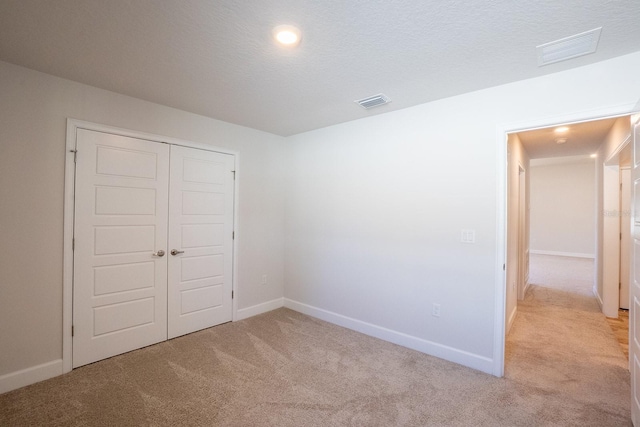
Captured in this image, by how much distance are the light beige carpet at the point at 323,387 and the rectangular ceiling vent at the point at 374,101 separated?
2.61 m

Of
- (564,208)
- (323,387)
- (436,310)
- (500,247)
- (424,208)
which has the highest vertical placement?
(564,208)

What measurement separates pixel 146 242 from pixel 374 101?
283 centimetres

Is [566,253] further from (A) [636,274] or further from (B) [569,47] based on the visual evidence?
(B) [569,47]

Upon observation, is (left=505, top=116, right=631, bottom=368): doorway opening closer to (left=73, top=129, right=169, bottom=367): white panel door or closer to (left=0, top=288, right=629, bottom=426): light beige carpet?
(left=0, top=288, right=629, bottom=426): light beige carpet

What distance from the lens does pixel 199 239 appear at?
356cm

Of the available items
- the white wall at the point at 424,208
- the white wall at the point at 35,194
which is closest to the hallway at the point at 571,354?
the white wall at the point at 424,208

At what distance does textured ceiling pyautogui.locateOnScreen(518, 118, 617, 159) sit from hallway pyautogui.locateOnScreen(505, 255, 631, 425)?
2376 mm

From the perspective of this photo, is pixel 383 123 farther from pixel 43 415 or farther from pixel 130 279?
→ pixel 43 415

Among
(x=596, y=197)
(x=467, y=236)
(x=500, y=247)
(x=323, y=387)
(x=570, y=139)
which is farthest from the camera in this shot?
(x=596, y=197)

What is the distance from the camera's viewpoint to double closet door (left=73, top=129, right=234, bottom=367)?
276 centimetres

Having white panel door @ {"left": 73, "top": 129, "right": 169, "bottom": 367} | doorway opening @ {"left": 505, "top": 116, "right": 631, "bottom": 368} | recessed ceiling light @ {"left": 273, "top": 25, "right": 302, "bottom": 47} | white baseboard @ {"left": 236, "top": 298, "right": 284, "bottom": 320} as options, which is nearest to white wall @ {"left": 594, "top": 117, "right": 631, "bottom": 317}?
doorway opening @ {"left": 505, "top": 116, "right": 631, "bottom": 368}

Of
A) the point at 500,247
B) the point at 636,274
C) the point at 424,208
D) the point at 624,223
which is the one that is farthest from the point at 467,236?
the point at 624,223

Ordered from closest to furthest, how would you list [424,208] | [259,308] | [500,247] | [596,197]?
1. [500,247]
2. [424,208]
3. [259,308]
4. [596,197]

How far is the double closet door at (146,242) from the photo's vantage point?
2764 mm
